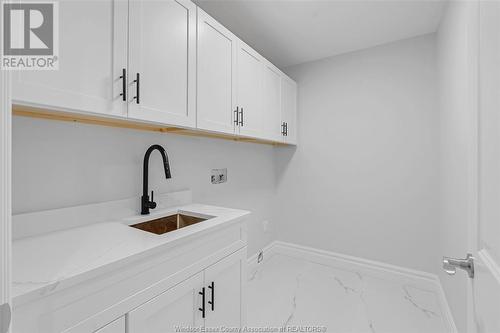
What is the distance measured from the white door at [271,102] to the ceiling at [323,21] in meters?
0.34

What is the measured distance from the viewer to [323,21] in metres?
2.08

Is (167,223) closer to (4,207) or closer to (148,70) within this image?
(148,70)

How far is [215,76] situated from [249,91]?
0.45 meters

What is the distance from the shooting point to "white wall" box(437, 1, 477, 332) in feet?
4.52

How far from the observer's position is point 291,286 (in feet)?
7.54

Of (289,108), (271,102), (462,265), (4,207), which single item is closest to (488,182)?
(462,265)

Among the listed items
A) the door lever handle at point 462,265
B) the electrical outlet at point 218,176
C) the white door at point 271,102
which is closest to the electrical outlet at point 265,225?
the electrical outlet at point 218,176

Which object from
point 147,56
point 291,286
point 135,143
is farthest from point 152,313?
point 291,286

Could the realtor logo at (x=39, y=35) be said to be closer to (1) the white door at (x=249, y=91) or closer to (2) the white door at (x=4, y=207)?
(2) the white door at (x=4, y=207)

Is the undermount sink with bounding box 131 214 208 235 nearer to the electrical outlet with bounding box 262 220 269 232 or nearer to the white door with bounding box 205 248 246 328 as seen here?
the white door with bounding box 205 248 246 328

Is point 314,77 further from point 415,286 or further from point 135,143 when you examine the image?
point 415,286

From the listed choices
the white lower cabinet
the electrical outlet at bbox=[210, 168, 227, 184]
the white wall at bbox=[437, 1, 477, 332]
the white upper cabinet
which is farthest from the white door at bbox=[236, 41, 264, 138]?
the white wall at bbox=[437, 1, 477, 332]

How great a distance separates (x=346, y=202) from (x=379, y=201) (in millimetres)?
328

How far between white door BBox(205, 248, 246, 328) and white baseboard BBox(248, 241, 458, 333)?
110cm
